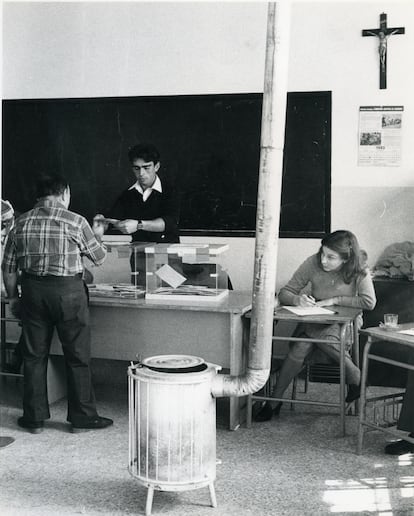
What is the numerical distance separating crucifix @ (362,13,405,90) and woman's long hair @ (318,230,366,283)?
1.53 m

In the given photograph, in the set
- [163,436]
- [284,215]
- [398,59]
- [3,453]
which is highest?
[398,59]

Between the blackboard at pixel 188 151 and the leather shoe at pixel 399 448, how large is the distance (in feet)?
7.14

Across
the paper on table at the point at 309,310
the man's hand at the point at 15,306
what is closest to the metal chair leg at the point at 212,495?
the paper on table at the point at 309,310

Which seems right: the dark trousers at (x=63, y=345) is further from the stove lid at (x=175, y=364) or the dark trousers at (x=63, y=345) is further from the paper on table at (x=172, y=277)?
the stove lid at (x=175, y=364)

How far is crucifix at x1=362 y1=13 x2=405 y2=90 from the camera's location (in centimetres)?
534

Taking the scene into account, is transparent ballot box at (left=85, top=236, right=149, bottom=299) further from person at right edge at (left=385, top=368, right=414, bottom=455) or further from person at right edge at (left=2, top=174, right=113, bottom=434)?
person at right edge at (left=385, top=368, right=414, bottom=455)

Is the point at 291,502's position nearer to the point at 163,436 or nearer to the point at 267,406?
the point at 163,436

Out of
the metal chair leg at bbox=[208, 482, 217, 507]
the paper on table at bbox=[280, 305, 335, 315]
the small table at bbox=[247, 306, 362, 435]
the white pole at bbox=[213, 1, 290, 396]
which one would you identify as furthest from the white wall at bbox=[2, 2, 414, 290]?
the metal chair leg at bbox=[208, 482, 217, 507]

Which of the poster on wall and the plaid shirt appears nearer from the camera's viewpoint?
the plaid shirt

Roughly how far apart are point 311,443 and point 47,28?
4072 millimetres

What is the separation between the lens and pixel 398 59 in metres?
5.39

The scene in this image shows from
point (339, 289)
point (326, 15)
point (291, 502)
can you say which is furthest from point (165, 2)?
point (291, 502)

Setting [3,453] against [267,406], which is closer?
[3,453]

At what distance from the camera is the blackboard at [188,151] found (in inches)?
223
